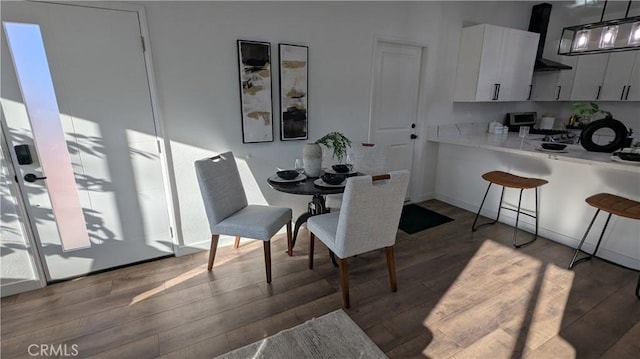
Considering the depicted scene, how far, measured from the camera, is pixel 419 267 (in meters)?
2.58

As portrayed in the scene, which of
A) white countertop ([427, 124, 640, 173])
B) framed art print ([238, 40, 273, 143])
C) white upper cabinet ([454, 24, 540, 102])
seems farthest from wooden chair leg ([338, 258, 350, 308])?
white upper cabinet ([454, 24, 540, 102])

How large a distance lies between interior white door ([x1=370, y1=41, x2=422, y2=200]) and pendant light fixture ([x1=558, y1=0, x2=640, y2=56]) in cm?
157

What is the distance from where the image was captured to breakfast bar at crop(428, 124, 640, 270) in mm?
2555

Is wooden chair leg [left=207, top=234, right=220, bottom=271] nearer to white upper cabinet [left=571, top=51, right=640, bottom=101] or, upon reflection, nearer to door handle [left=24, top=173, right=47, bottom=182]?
door handle [left=24, top=173, right=47, bottom=182]

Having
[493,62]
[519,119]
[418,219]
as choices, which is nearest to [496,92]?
[493,62]

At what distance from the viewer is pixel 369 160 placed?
311 centimetres

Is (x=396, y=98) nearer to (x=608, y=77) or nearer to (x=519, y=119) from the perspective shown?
(x=519, y=119)

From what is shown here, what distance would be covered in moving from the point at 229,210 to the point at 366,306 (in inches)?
53.0

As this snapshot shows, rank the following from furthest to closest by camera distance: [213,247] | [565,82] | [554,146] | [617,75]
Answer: [565,82] → [617,75] → [554,146] → [213,247]

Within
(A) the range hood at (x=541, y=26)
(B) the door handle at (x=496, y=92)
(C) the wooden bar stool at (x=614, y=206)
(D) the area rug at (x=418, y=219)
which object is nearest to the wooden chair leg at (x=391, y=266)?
(D) the area rug at (x=418, y=219)

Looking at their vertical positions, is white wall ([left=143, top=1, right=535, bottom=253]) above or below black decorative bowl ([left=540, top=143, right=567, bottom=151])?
above

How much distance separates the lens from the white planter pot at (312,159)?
2531mm

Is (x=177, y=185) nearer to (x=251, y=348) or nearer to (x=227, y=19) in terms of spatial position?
(x=227, y=19)

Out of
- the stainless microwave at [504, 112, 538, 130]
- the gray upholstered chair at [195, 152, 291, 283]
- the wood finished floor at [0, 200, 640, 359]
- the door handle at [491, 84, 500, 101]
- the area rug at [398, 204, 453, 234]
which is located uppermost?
the door handle at [491, 84, 500, 101]
